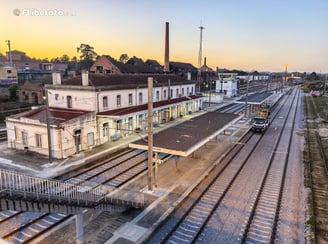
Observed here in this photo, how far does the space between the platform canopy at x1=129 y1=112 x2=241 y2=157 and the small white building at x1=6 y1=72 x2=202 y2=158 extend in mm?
2722

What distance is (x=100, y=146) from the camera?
85.2 feet

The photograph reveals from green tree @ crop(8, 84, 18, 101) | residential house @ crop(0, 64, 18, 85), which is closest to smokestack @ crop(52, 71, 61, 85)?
green tree @ crop(8, 84, 18, 101)

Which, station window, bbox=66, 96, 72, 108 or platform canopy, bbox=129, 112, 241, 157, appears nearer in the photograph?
platform canopy, bbox=129, 112, 241, 157

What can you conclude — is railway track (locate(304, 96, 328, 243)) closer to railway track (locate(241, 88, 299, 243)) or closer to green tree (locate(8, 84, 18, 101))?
railway track (locate(241, 88, 299, 243))

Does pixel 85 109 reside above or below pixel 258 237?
above

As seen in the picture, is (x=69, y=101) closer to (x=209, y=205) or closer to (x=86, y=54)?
(x=209, y=205)

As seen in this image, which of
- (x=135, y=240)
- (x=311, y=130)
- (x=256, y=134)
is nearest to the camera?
(x=135, y=240)

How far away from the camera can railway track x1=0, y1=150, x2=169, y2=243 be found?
11.8m

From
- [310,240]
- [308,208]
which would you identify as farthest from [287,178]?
[310,240]

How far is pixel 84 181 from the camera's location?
17562 mm

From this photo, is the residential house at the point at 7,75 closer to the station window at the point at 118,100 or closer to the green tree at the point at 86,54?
the green tree at the point at 86,54

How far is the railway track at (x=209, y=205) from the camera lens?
38.3 feet

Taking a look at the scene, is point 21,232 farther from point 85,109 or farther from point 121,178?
point 85,109

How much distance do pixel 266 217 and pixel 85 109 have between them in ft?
67.4
